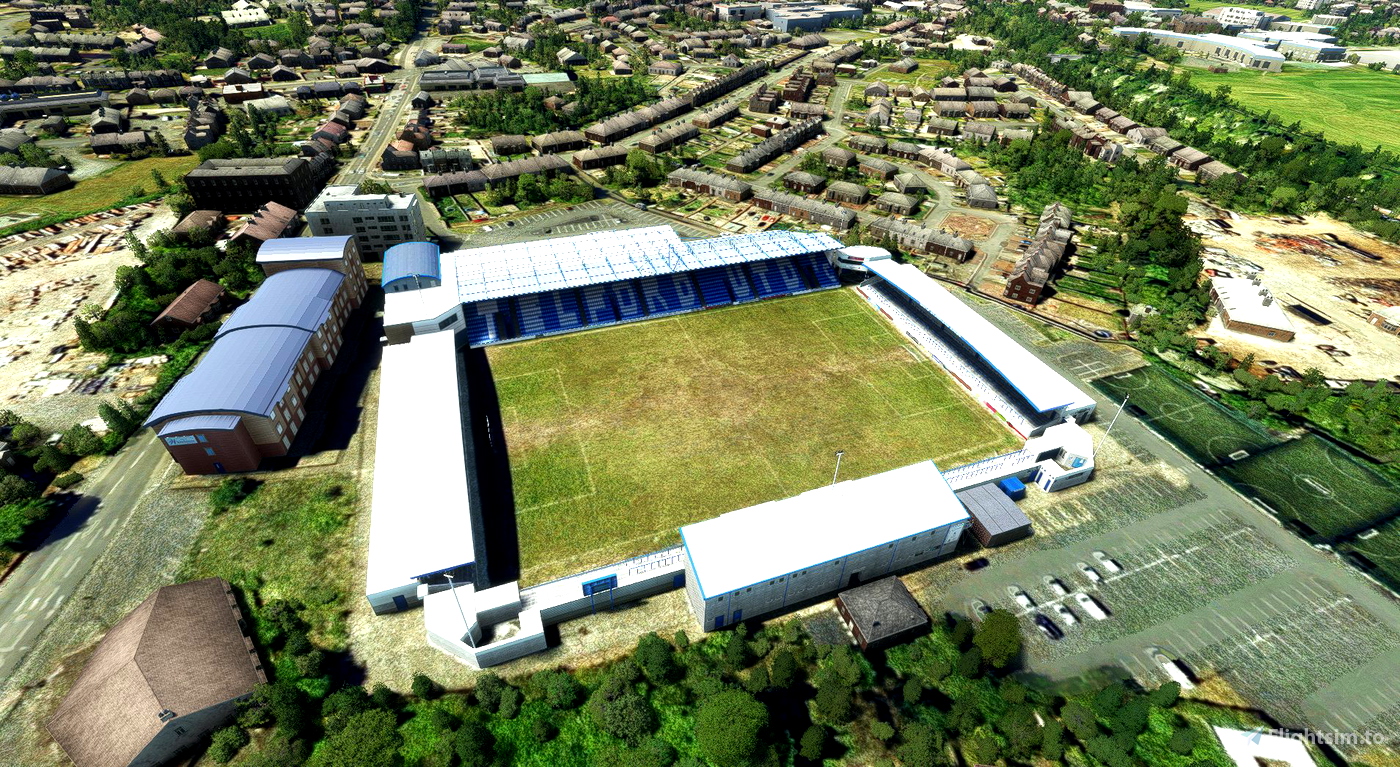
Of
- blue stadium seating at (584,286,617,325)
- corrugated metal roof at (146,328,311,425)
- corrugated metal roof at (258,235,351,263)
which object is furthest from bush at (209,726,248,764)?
corrugated metal roof at (258,235,351,263)

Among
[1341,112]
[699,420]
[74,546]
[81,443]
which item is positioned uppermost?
[1341,112]

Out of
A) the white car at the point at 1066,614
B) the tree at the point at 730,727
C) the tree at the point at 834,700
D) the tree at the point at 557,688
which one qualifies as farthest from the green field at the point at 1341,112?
the tree at the point at 557,688

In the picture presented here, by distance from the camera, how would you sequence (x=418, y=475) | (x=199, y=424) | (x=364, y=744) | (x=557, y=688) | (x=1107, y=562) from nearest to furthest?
1. (x=364, y=744)
2. (x=557, y=688)
3. (x=418, y=475)
4. (x=1107, y=562)
5. (x=199, y=424)

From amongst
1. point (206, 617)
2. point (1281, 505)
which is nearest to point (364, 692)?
point (206, 617)

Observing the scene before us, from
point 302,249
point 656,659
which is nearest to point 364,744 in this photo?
point 656,659

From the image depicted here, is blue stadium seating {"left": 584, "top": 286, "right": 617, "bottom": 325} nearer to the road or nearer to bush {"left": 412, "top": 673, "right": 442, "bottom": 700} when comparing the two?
the road

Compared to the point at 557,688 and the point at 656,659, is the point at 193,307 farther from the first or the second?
the point at 656,659
